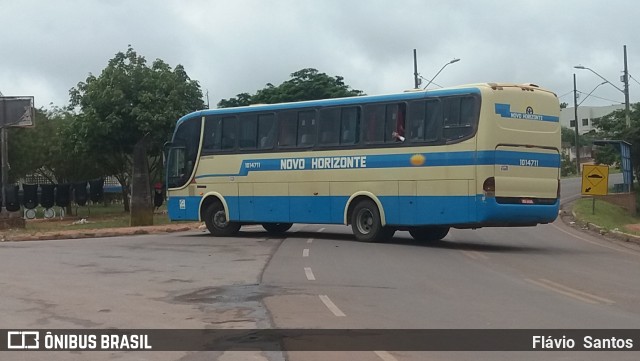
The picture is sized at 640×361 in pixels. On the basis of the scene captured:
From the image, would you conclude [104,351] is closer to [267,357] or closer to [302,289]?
[267,357]

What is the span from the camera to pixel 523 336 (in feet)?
29.0

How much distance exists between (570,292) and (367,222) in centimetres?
871

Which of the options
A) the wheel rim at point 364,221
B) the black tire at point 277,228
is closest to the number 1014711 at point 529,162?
the wheel rim at point 364,221

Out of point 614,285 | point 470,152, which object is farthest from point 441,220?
point 614,285

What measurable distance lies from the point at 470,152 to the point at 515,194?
140 cm

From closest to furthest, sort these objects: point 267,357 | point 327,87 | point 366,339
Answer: point 267,357 < point 366,339 < point 327,87

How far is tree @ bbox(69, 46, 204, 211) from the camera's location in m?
35.2

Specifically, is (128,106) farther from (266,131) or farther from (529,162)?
(529,162)

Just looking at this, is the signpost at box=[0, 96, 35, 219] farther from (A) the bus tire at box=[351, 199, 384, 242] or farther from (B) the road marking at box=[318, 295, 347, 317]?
(B) the road marking at box=[318, 295, 347, 317]

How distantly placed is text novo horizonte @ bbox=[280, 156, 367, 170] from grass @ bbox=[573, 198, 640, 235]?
11.5 metres

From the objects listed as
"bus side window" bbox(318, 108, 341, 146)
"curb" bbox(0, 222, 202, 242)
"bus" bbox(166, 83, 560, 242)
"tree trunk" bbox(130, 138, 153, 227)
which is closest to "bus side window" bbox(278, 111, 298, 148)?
"bus" bbox(166, 83, 560, 242)

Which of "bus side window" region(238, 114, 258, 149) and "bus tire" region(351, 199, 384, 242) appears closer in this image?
"bus tire" region(351, 199, 384, 242)

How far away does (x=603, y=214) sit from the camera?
3509cm

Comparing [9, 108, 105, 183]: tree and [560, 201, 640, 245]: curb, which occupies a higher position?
[9, 108, 105, 183]: tree
